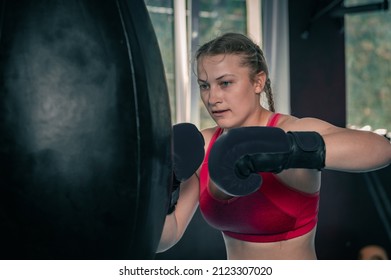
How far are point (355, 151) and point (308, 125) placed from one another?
0.16 m

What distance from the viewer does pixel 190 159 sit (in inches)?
27.1

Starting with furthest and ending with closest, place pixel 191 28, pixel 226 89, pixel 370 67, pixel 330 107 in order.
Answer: pixel 370 67
pixel 330 107
pixel 191 28
pixel 226 89

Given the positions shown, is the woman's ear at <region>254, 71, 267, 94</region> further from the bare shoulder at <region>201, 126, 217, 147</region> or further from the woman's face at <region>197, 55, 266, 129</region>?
the bare shoulder at <region>201, 126, 217, 147</region>

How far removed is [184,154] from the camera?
684 millimetres

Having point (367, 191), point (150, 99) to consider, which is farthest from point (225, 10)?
point (150, 99)

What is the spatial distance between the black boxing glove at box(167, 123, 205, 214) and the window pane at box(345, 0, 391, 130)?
8.04 ft

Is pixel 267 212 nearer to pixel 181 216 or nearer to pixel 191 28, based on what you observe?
pixel 181 216

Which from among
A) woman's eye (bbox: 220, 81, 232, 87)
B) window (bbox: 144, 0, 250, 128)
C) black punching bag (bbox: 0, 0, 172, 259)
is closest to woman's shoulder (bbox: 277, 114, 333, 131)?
woman's eye (bbox: 220, 81, 232, 87)

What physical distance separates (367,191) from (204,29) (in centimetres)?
122

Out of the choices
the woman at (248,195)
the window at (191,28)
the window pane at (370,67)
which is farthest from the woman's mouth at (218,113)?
the window pane at (370,67)

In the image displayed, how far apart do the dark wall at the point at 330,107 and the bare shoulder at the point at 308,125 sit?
6.15 feet

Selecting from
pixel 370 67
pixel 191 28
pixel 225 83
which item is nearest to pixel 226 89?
pixel 225 83

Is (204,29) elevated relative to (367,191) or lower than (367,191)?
elevated

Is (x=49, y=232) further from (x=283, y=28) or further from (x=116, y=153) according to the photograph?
(x=283, y=28)
